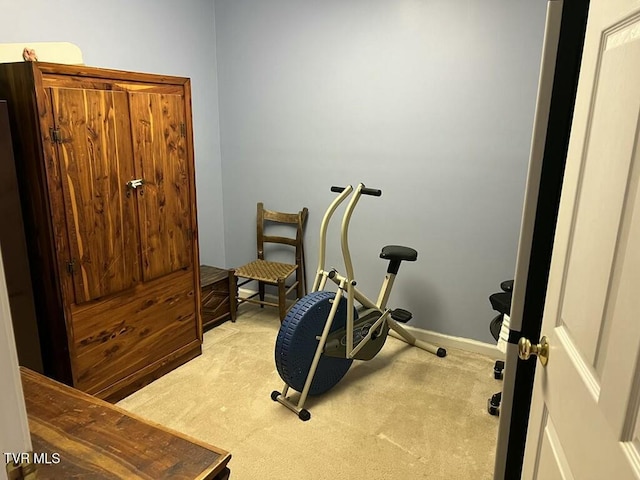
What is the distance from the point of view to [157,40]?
10.9ft

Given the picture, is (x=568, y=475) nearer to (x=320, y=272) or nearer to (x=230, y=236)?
(x=320, y=272)

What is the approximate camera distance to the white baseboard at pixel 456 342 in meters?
3.18

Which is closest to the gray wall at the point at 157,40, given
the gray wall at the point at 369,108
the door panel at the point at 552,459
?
the gray wall at the point at 369,108

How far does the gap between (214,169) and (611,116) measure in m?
3.42

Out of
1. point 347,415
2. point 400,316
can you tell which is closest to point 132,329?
point 347,415

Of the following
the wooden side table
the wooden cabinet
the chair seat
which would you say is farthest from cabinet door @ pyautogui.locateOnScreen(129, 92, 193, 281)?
the chair seat

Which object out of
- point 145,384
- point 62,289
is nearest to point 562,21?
point 62,289

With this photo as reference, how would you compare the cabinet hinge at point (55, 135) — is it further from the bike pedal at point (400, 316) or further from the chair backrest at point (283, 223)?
the bike pedal at point (400, 316)

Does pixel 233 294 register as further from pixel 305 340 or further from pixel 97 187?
pixel 97 187

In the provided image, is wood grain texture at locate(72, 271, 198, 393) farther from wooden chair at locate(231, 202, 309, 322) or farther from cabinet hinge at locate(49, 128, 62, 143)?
cabinet hinge at locate(49, 128, 62, 143)

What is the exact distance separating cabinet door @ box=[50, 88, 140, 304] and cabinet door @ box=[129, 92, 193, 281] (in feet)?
0.24

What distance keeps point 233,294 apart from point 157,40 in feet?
6.21

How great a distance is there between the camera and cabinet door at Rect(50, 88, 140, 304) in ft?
7.20

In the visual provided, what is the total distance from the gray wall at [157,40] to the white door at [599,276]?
2795mm
